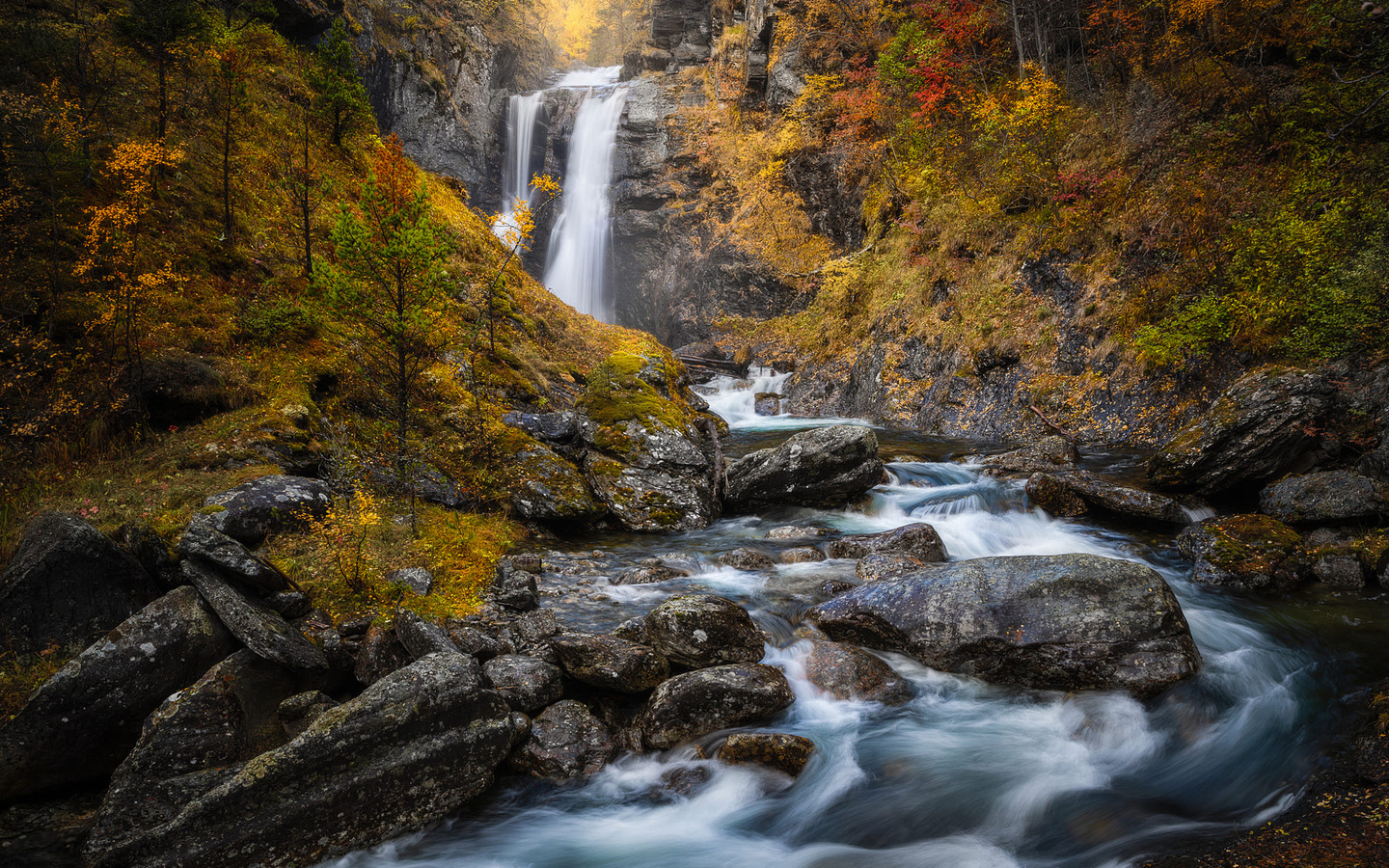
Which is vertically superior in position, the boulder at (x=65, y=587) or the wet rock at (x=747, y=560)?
the boulder at (x=65, y=587)

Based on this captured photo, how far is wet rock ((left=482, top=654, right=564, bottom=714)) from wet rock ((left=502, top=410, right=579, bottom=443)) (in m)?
5.48

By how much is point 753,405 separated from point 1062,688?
1605cm

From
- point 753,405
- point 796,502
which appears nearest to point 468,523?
point 796,502

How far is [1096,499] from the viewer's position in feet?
30.1

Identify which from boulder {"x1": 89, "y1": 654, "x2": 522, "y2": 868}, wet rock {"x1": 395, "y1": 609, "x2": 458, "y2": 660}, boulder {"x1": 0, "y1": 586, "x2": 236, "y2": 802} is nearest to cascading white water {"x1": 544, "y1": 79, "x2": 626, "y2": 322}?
wet rock {"x1": 395, "y1": 609, "x2": 458, "y2": 660}

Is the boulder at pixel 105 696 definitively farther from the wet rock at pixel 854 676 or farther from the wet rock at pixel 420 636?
the wet rock at pixel 854 676

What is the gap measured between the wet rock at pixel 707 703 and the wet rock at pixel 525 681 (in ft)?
2.75

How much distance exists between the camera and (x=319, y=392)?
29.8ft

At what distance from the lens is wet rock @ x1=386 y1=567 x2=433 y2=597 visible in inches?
242

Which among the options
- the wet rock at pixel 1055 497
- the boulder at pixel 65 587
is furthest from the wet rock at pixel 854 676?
the boulder at pixel 65 587

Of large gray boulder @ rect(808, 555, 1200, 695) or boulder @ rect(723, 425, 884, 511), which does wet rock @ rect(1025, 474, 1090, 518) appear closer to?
boulder @ rect(723, 425, 884, 511)

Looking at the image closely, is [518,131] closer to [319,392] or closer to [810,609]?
[319,392]

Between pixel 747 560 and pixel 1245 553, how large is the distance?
600 centimetres

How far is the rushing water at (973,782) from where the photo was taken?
14.1ft
